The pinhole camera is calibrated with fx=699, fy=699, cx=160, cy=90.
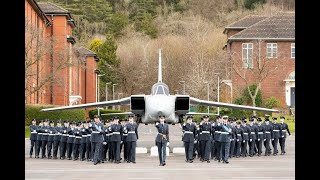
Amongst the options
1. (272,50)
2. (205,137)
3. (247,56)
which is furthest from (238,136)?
(272,50)

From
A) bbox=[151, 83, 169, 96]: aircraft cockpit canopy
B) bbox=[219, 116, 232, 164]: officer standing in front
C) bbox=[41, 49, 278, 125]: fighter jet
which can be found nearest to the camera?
→ bbox=[219, 116, 232, 164]: officer standing in front

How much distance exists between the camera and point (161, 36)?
120062mm

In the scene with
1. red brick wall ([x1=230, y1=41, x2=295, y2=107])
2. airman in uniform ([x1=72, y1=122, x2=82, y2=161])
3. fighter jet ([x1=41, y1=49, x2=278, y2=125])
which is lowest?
airman in uniform ([x1=72, y1=122, x2=82, y2=161])

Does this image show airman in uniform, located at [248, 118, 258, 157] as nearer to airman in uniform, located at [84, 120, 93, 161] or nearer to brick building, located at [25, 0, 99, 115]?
airman in uniform, located at [84, 120, 93, 161]

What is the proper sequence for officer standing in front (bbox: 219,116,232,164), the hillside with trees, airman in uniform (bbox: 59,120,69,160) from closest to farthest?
1. officer standing in front (bbox: 219,116,232,164)
2. airman in uniform (bbox: 59,120,69,160)
3. the hillside with trees

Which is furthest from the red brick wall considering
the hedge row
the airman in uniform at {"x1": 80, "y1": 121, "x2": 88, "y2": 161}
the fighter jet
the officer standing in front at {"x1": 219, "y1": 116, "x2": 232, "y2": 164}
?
the officer standing in front at {"x1": 219, "y1": 116, "x2": 232, "y2": 164}

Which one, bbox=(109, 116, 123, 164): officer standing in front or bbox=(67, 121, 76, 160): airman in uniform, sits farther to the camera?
bbox=(67, 121, 76, 160): airman in uniform

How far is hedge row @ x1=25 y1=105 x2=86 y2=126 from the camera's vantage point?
59294 mm

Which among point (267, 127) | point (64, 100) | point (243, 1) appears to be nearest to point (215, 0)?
point (243, 1)

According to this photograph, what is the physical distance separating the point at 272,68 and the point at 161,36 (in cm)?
3839

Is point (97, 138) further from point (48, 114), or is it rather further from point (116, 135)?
point (48, 114)
